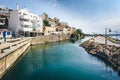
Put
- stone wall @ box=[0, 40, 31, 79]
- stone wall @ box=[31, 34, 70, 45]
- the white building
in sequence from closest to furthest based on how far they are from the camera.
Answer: stone wall @ box=[0, 40, 31, 79] → the white building → stone wall @ box=[31, 34, 70, 45]

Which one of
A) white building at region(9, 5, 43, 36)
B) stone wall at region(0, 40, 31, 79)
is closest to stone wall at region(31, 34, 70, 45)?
white building at region(9, 5, 43, 36)

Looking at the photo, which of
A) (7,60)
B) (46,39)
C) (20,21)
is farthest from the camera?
(46,39)

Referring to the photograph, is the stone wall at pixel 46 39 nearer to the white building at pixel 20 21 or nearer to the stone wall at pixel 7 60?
the white building at pixel 20 21

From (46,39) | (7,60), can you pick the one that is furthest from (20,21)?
(7,60)

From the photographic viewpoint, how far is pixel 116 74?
31.9 metres

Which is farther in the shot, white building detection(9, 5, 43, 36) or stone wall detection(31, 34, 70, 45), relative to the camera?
stone wall detection(31, 34, 70, 45)

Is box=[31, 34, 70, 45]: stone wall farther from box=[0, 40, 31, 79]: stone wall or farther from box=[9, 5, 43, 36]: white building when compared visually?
box=[0, 40, 31, 79]: stone wall

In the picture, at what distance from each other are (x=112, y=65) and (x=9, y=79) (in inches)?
869

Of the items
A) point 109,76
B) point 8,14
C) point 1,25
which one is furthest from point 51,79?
point 8,14

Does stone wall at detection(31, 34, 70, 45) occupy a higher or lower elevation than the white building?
lower

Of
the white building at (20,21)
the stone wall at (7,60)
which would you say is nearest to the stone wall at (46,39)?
the white building at (20,21)

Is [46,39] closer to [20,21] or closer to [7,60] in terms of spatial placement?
[20,21]

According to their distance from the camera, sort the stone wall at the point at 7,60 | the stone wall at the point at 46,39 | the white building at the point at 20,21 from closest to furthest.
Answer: the stone wall at the point at 7,60, the white building at the point at 20,21, the stone wall at the point at 46,39

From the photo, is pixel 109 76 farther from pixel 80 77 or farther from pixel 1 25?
pixel 1 25
